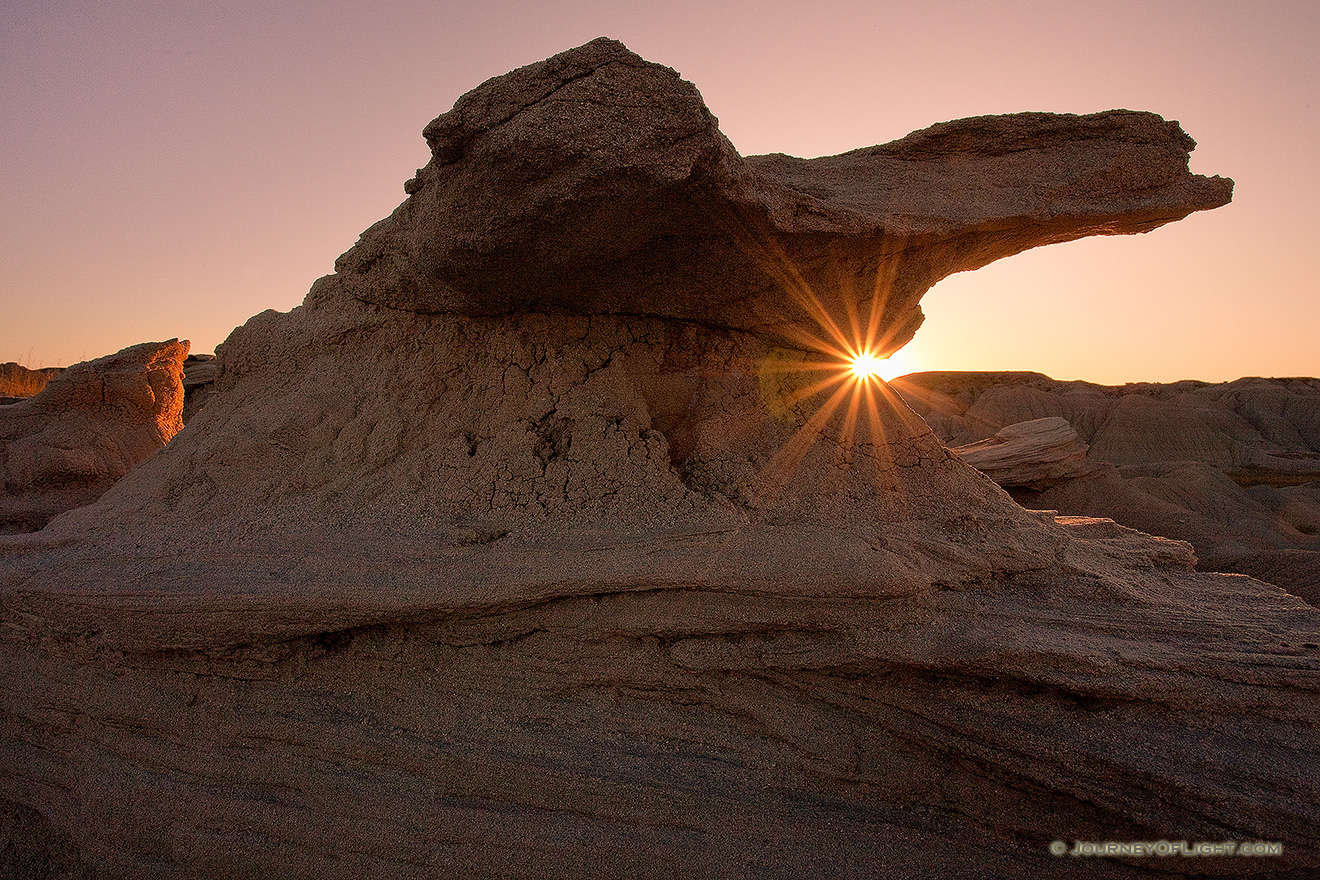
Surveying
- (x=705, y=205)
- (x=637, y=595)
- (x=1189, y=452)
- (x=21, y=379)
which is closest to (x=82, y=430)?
(x=637, y=595)

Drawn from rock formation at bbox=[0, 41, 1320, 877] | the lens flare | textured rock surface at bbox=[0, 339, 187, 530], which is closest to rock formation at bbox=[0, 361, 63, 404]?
textured rock surface at bbox=[0, 339, 187, 530]

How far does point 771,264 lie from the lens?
9.62 ft

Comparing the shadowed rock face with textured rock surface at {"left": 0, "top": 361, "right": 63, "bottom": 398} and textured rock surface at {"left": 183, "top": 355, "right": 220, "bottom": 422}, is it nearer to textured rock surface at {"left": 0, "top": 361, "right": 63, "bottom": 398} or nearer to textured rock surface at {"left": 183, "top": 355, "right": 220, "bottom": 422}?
textured rock surface at {"left": 183, "top": 355, "right": 220, "bottom": 422}

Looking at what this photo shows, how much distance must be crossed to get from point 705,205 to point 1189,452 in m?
25.5

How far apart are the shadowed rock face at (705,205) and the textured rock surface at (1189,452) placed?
3110 mm

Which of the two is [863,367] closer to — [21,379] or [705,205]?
[705,205]

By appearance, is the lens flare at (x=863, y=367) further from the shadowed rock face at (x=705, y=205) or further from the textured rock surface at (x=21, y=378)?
the textured rock surface at (x=21, y=378)

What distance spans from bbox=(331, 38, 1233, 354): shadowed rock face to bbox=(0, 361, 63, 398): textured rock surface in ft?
39.0

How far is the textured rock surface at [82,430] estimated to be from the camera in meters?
5.35

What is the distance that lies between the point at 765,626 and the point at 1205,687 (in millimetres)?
1483

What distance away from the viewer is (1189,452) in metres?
21.4

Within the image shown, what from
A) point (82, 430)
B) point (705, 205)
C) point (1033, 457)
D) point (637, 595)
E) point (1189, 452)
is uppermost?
point (1189, 452)

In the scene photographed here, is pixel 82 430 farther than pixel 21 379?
No

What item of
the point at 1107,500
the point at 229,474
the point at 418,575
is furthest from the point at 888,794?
the point at 1107,500
